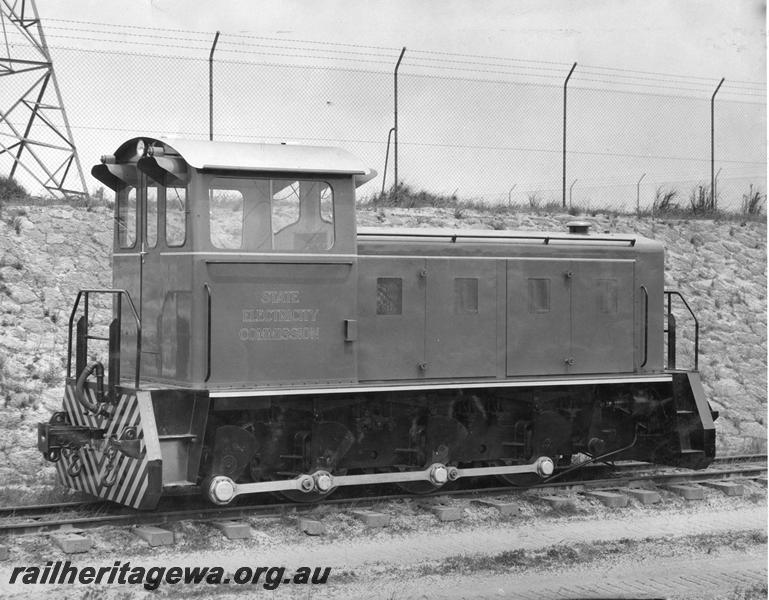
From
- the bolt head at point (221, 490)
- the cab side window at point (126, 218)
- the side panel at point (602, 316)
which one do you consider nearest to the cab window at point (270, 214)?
the cab side window at point (126, 218)

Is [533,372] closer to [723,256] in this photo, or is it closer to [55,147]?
[55,147]

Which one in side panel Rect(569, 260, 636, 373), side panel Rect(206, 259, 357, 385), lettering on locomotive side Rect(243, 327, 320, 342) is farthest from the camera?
side panel Rect(569, 260, 636, 373)

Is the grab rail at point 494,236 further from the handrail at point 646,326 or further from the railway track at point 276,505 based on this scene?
the railway track at point 276,505

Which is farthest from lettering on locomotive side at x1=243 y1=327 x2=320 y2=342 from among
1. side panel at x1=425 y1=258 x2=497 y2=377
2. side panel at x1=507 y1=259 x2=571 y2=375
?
side panel at x1=507 y1=259 x2=571 y2=375

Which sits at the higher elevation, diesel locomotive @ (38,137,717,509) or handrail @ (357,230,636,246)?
handrail @ (357,230,636,246)

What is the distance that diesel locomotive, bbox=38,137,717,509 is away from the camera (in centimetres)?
931

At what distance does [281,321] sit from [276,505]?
170 cm

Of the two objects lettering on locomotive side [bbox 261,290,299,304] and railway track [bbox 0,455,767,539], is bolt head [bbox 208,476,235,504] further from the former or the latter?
lettering on locomotive side [bbox 261,290,299,304]

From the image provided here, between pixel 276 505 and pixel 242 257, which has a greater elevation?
pixel 242 257

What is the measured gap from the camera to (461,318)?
35.7 ft

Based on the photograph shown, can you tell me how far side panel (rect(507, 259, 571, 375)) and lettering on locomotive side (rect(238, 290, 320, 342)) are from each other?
7.95ft

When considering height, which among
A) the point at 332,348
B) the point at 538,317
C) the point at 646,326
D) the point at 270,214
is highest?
the point at 270,214

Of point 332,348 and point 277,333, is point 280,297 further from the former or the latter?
point 332,348

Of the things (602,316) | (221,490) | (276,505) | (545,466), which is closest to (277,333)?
(221,490)
